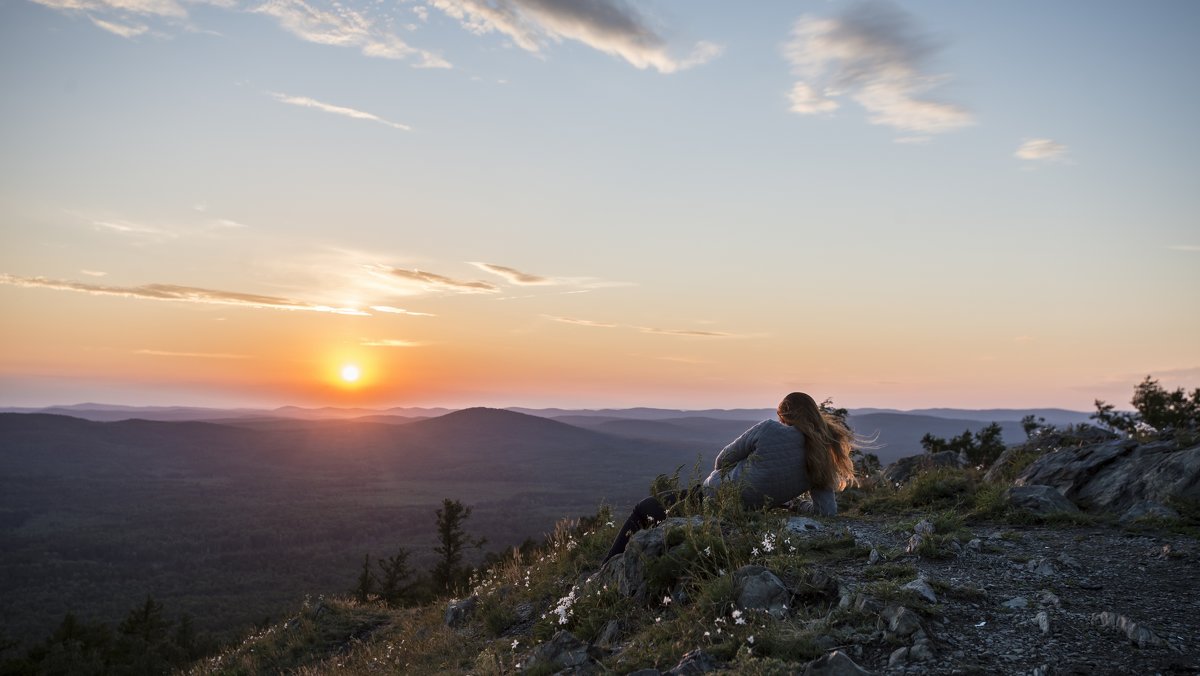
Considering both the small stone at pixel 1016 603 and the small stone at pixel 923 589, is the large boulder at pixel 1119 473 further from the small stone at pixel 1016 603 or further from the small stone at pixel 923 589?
the small stone at pixel 923 589

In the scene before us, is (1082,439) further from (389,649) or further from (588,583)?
(389,649)

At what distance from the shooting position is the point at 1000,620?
17.7 feet

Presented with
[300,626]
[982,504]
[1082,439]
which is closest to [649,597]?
[982,504]

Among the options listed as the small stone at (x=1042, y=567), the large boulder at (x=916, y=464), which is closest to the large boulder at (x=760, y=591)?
the small stone at (x=1042, y=567)

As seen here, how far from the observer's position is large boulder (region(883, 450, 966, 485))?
1514 centimetres

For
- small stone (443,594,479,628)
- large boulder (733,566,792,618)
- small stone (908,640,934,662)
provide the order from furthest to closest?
1. small stone (443,594,479,628)
2. large boulder (733,566,792,618)
3. small stone (908,640,934,662)

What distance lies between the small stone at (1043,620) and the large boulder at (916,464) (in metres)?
9.71

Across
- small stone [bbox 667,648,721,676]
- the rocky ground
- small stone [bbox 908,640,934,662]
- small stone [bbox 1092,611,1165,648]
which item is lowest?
small stone [bbox 667,648,721,676]

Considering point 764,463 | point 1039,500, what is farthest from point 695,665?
point 1039,500

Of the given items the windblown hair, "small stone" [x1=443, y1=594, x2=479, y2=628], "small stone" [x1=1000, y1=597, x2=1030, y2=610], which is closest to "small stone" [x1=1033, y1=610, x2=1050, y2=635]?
"small stone" [x1=1000, y1=597, x2=1030, y2=610]

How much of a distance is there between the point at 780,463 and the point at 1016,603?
3.17m

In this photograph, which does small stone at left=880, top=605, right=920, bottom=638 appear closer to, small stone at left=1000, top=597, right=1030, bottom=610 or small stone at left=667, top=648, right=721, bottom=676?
small stone at left=1000, top=597, right=1030, bottom=610

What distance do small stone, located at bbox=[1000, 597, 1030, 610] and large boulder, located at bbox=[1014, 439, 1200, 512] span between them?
4.97 metres

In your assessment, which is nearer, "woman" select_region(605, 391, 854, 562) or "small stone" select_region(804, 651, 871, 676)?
"small stone" select_region(804, 651, 871, 676)
